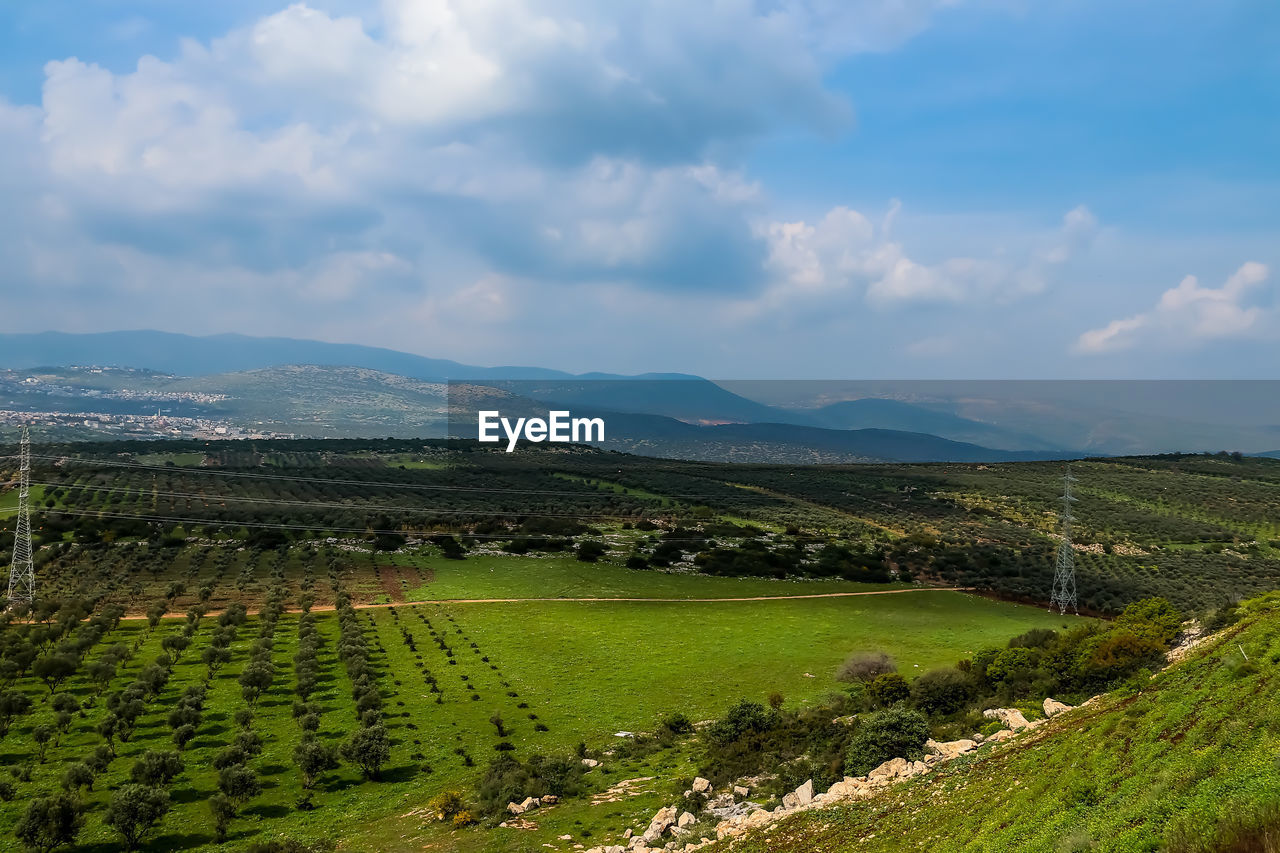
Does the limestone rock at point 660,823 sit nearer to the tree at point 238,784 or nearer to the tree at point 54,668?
the tree at point 238,784

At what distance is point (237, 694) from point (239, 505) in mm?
67904

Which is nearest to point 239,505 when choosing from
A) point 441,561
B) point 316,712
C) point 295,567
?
point 295,567

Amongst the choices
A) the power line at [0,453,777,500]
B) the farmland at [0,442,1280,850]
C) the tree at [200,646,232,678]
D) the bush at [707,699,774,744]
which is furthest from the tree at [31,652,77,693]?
the power line at [0,453,777,500]

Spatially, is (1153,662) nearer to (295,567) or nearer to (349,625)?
(349,625)

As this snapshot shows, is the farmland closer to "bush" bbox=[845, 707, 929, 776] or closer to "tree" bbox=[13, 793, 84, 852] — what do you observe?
"tree" bbox=[13, 793, 84, 852]

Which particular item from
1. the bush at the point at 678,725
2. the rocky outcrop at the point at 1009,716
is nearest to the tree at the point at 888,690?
the rocky outcrop at the point at 1009,716

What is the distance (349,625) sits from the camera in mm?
46156

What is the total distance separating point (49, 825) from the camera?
70.6 ft

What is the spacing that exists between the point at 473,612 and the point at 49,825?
3199 cm

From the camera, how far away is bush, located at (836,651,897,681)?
119 feet

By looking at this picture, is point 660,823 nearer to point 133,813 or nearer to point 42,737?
point 133,813

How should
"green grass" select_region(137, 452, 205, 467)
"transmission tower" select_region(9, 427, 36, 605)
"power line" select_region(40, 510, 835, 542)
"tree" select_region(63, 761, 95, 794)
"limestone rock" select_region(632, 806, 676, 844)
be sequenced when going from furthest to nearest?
1. "green grass" select_region(137, 452, 205, 467)
2. "power line" select_region(40, 510, 835, 542)
3. "transmission tower" select_region(9, 427, 36, 605)
4. "tree" select_region(63, 761, 95, 794)
5. "limestone rock" select_region(632, 806, 676, 844)

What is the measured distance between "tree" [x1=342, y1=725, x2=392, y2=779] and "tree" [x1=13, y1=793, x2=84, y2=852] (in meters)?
8.68

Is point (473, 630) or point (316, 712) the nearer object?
point (316, 712)
